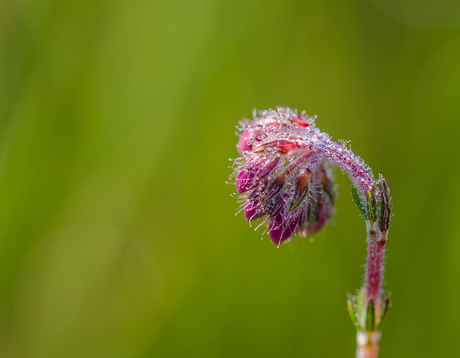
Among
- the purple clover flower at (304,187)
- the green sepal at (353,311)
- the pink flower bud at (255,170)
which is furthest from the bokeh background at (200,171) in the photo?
the pink flower bud at (255,170)

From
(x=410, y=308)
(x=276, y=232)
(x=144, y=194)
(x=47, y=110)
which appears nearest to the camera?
(x=276, y=232)

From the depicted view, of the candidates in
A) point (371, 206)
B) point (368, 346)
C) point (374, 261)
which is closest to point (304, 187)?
point (371, 206)

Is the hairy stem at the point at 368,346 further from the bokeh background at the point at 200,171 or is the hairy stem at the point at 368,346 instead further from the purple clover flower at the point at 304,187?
the bokeh background at the point at 200,171

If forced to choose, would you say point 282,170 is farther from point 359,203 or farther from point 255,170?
point 359,203

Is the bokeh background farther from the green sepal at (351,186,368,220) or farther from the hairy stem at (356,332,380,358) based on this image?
the green sepal at (351,186,368,220)

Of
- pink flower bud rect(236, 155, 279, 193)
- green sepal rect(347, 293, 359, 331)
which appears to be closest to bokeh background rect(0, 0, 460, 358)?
green sepal rect(347, 293, 359, 331)

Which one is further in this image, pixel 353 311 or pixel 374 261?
pixel 353 311

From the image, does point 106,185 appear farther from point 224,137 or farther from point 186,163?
point 224,137

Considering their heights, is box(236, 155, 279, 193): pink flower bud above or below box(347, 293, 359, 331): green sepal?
above

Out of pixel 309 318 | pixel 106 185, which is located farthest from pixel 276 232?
pixel 106 185
